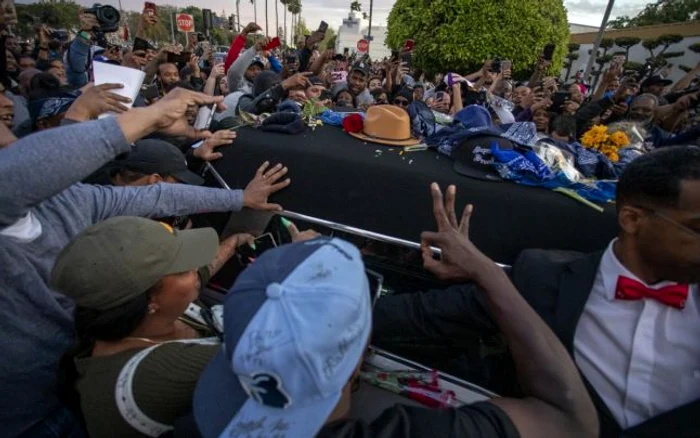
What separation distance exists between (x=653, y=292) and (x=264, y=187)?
1730mm

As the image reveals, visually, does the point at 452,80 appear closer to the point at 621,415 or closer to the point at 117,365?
the point at 621,415

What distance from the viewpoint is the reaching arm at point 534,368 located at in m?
0.94

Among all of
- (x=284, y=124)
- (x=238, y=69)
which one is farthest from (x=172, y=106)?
(x=238, y=69)

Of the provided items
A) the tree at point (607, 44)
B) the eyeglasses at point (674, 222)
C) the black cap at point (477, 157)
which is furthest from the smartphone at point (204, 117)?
the tree at point (607, 44)

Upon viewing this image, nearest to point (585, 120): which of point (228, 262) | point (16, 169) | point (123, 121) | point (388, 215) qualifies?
point (388, 215)

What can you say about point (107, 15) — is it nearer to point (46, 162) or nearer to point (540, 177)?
point (46, 162)

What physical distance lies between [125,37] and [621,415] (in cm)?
2324

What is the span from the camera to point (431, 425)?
86cm

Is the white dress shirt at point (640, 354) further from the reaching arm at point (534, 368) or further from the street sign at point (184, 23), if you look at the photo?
the street sign at point (184, 23)

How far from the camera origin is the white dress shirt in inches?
51.1

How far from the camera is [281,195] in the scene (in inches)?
80.4

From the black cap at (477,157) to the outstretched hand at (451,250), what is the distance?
1.41 feet

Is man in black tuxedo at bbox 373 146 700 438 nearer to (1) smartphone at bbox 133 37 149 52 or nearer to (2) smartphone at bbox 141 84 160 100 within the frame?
(2) smartphone at bbox 141 84 160 100

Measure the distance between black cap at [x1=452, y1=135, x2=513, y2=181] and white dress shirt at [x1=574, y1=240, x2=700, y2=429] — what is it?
62 centimetres
